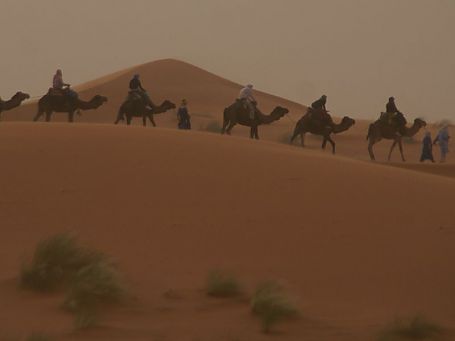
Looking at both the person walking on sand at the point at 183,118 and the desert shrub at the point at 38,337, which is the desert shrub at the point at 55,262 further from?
the person walking on sand at the point at 183,118

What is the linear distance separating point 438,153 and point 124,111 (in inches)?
762

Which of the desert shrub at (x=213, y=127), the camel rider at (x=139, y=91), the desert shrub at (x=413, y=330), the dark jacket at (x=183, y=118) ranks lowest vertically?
the desert shrub at (x=413, y=330)

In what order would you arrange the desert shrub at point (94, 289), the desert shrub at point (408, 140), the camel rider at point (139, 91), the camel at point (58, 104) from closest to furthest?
the desert shrub at point (94, 289) → the camel at point (58, 104) → the camel rider at point (139, 91) → the desert shrub at point (408, 140)

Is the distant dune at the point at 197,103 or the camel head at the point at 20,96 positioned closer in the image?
the camel head at the point at 20,96

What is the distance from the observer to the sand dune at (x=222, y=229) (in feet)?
35.7

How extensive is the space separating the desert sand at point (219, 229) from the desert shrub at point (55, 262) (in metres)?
0.16

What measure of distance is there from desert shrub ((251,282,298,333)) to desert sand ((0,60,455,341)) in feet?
0.31

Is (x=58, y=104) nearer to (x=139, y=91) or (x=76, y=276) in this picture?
(x=139, y=91)

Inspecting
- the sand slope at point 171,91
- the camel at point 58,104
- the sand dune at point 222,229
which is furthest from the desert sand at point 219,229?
the sand slope at point 171,91

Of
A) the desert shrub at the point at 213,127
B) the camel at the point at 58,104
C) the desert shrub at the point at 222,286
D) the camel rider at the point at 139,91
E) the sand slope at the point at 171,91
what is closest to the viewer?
the desert shrub at the point at 222,286

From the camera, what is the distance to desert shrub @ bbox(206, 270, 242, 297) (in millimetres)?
11336

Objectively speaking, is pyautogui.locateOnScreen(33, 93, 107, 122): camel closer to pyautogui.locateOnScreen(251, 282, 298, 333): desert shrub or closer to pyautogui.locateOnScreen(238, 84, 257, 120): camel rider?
pyautogui.locateOnScreen(238, 84, 257, 120): camel rider

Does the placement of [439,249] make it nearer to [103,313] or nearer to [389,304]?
[389,304]

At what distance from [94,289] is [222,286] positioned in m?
1.15
